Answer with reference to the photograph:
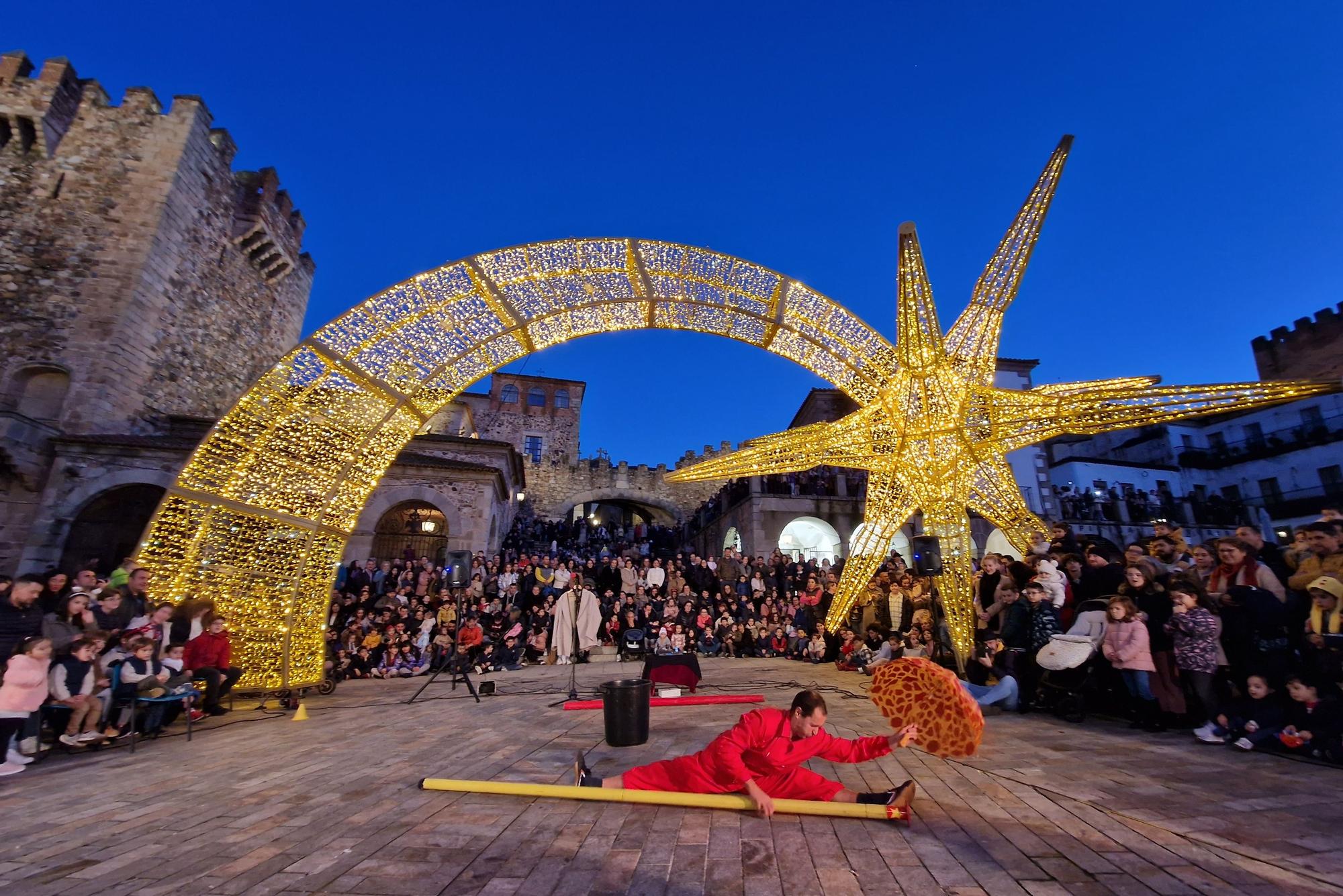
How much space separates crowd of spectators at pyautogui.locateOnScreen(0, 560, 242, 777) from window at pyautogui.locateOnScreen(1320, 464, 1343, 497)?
39.1 metres

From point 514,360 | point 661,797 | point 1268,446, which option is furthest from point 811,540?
point 1268,446

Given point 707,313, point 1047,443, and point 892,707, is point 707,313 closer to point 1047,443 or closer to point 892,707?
point 892,707

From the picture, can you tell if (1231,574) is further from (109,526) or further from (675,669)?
(109,526)

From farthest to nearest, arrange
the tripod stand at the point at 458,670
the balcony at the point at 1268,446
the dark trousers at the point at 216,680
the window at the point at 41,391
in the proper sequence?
1. the balcony at the point at 1268,446
2. the window at the point at 41,391
3. the tripod stand at the point at 458,670
4. the dark trousers at the point at 216,680

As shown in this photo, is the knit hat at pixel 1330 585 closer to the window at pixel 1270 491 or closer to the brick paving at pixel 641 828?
the brick paving at pixel 641 828

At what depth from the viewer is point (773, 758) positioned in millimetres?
3525

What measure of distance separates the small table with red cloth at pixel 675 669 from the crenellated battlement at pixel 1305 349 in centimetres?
3389

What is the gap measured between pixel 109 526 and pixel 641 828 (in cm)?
2005

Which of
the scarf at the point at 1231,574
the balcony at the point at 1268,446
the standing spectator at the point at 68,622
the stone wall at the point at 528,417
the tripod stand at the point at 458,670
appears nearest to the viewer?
the scarf at the point at 1231,574

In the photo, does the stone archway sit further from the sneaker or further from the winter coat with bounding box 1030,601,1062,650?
the sneaker

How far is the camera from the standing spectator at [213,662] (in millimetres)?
6672

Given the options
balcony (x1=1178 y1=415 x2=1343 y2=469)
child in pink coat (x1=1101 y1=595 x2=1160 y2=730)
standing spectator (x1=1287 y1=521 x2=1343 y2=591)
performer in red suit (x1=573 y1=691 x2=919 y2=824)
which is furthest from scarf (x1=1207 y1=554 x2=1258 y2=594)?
balcony (x1=1178 y1=415 x2=1343 y2=469)

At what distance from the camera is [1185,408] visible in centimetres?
605

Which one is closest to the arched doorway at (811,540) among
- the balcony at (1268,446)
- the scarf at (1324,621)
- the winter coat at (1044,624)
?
the winter coat at (1044,624)
